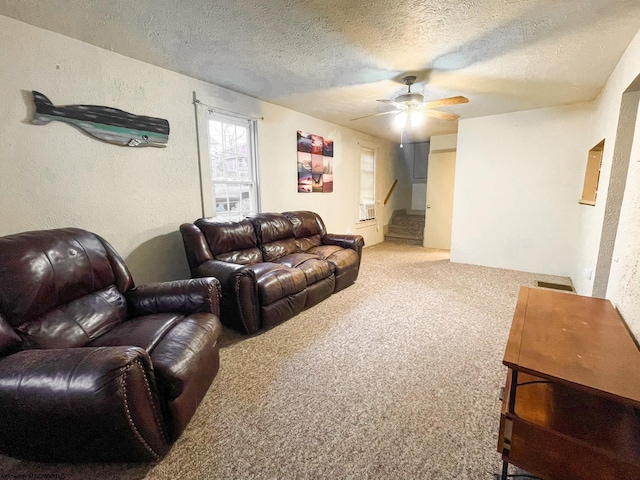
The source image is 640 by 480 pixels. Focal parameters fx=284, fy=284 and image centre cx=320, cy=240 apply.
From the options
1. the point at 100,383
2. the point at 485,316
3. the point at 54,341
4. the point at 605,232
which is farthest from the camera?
the point at 485,316

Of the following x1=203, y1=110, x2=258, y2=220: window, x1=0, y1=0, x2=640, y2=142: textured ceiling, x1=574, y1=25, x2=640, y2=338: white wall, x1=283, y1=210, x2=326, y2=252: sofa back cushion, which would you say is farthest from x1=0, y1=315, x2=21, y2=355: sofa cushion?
x1=574, y1=25, x2=640, y2=338: white wall

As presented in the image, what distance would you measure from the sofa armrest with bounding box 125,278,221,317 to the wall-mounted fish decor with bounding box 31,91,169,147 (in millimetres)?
1367

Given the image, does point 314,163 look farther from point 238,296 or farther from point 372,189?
point 238,296

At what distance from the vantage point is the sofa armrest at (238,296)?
232 centimetres

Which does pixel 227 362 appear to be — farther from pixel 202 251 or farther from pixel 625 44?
pixel 625 44

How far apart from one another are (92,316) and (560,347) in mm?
2463

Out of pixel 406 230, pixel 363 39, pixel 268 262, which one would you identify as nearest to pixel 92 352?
pixel 268 262

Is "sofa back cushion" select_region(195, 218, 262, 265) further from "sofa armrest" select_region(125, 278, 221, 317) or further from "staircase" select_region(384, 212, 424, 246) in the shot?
"staircase" select_region(384, 212, 424, 246)

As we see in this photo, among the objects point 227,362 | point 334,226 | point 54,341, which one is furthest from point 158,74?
point 334,226

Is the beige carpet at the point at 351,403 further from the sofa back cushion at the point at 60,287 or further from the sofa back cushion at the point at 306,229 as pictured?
the sofa back cushion at the point at 306,229

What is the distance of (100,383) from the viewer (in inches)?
42.0

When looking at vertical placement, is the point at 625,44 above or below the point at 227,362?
above

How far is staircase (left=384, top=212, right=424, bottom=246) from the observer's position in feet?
21.5

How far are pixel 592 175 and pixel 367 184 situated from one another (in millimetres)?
3491
